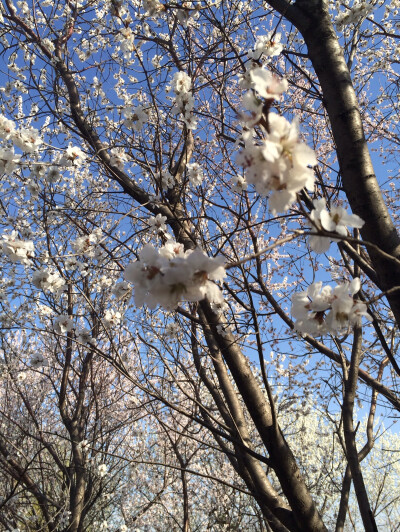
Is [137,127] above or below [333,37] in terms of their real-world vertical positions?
above

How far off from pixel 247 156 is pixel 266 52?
5.47ft

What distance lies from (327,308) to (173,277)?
2.09 ft

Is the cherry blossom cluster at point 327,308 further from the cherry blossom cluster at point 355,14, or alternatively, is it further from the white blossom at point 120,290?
the cherry blossom cluster at point 355,14

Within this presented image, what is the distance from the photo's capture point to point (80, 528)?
192 inches

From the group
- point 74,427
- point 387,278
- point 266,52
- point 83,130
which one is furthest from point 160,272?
point 74,427

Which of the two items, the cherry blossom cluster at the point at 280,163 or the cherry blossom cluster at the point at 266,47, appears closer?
the cherry blossom cluster at the point at 280,163

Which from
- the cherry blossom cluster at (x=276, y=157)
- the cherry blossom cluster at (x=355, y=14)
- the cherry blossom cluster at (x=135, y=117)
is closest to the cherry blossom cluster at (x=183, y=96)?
the cherry blossom cluster at (x=135, y=117)

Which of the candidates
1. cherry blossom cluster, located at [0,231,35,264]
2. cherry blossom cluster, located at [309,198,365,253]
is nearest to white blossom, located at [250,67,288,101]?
cherry blossom cluster, located at [309,198,365,253]

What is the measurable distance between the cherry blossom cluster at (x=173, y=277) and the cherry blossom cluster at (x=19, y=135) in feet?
6.57

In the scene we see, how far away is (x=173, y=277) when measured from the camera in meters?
0.97

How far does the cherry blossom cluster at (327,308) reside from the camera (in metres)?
1.29

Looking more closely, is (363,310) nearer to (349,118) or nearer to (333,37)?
(349,118)

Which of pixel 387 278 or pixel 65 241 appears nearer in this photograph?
pixel 387 278

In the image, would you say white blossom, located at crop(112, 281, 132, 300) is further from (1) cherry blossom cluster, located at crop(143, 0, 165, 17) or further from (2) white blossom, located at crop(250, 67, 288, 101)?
(1) cherry blossom cluster, located at crop(143, 0, 165, 17)
